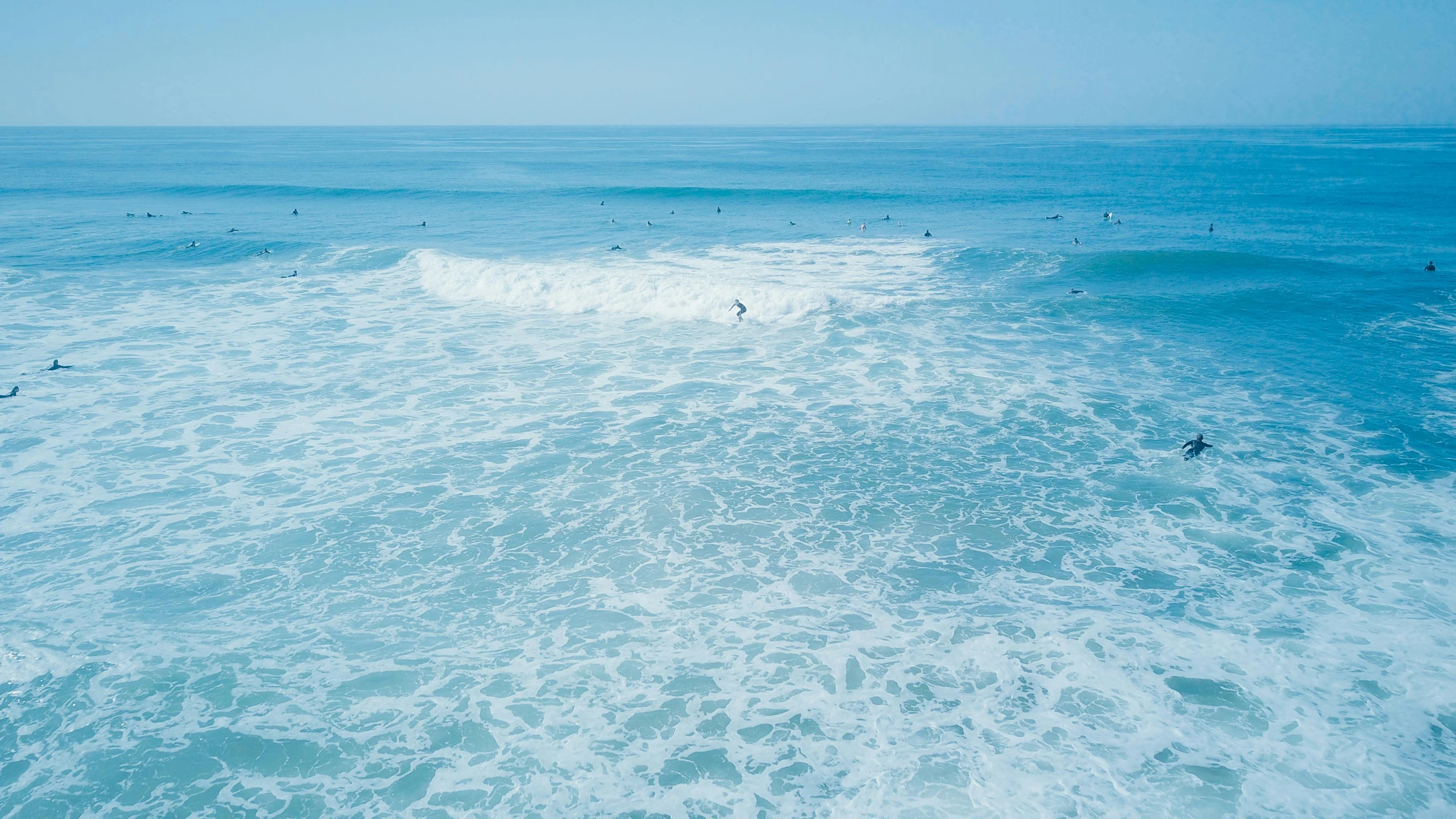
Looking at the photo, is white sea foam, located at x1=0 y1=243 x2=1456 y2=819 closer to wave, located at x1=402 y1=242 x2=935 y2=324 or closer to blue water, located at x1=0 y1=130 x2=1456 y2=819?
blue water, located at x1=0 y1=130 x2=1456 y2=819

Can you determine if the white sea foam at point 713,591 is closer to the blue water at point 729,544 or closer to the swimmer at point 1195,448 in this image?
the blue water at point 729,544

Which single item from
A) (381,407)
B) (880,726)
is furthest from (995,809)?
(381,407)

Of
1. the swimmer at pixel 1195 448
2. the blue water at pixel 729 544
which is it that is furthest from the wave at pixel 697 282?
the swimmer at pixel 1195 448

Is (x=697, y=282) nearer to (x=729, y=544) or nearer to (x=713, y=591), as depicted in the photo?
(x=729, y=544)

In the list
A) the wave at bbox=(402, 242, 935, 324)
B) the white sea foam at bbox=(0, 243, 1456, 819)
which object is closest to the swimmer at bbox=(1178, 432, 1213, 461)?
the white sea foam at bbox=(0, 243, 1456, 819)

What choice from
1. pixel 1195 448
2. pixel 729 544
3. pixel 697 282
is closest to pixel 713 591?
pixel 729 544

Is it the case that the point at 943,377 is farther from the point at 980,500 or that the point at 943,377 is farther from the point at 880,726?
the point at 880,726
